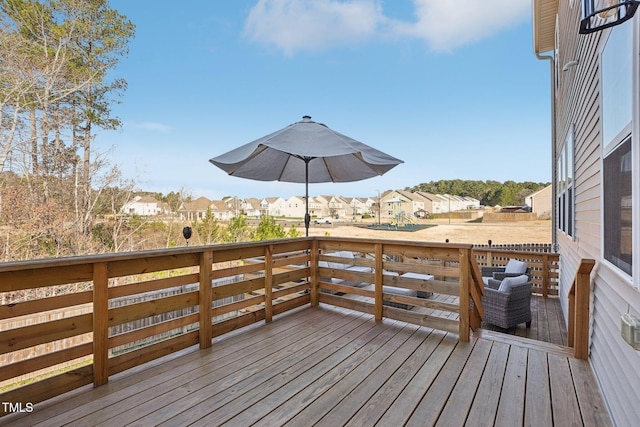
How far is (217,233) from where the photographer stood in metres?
12.5

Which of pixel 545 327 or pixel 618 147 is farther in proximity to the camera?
pixel 545 327

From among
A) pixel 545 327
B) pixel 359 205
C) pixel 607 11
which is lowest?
pixel 545 327

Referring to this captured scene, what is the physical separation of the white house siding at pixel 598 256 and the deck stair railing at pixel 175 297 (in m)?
0.95

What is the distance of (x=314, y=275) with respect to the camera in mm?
4156

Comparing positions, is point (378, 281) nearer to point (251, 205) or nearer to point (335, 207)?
point (251, 205)

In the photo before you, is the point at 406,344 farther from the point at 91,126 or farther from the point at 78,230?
the point at 91,126

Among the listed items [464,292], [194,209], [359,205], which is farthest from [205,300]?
[359,205]

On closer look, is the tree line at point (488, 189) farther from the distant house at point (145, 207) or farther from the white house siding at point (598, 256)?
the distant house at point (145, 207)

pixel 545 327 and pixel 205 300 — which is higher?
pixel 205 300

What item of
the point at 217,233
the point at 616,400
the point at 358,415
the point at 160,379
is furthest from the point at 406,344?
the point at 217,233

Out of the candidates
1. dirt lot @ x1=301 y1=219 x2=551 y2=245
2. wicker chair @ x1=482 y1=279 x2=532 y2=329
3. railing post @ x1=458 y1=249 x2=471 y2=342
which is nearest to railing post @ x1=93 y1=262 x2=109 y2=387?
railing post @ x1=458 y1=249 x2=471 y2=342

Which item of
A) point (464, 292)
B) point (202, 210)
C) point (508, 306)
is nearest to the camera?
point (464, 292)

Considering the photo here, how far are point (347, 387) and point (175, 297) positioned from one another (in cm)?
158

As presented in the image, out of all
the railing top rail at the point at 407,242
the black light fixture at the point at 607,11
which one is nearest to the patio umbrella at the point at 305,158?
the railing top rail at the point at 407,242
